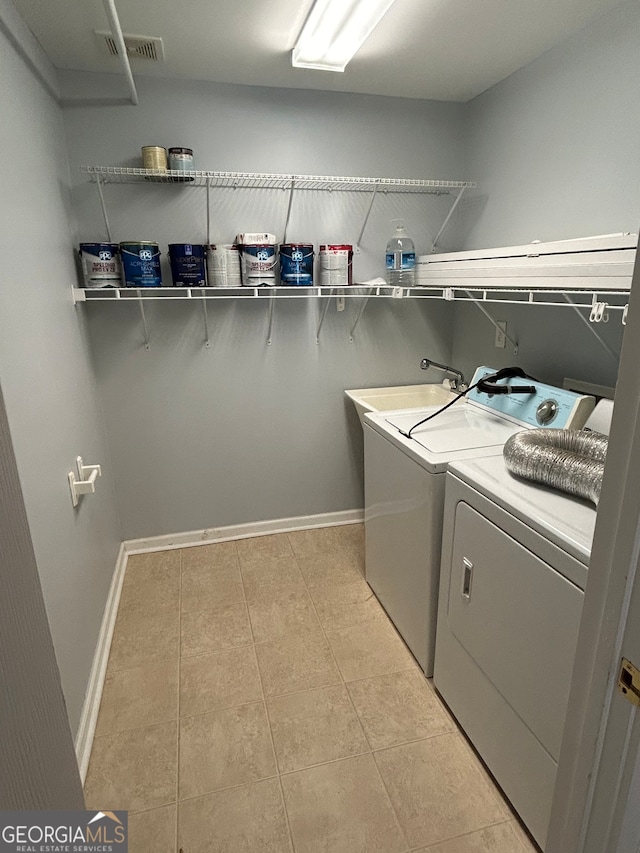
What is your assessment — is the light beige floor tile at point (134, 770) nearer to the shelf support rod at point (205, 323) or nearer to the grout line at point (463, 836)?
the grout line at point (463, 836)

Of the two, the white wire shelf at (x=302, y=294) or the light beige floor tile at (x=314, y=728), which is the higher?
the white wire shelf at (x=302, y=294)

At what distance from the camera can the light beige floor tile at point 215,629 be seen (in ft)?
6.52

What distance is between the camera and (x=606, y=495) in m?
0.64

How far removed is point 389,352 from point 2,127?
195 centimetres

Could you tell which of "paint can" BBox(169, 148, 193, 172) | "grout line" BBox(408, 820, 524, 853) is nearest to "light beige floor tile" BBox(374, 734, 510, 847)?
"grout line" BBox(408, 820, 524, 853)

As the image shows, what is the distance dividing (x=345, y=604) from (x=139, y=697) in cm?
94

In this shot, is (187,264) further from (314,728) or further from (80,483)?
(314,728)

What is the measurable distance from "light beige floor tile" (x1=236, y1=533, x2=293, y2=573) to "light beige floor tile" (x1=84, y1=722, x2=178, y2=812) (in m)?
0.97

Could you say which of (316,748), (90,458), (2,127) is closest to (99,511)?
(90,458)

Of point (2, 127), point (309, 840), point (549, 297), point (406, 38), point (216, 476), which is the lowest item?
point (309, 840)

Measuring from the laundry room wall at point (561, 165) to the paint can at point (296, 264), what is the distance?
93 centimetres

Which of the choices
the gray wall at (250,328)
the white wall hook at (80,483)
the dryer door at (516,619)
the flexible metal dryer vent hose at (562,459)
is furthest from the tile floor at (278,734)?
the flexible metal dryer vent hose at (562,459)

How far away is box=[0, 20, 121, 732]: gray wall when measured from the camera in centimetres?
126

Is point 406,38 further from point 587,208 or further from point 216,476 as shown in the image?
point 216,476
